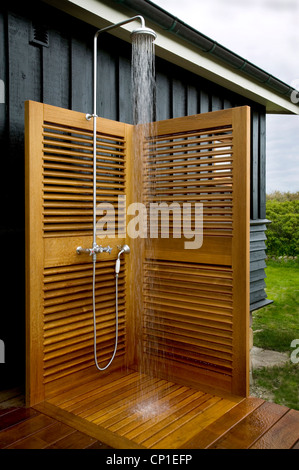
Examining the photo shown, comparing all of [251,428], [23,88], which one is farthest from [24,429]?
[23,88]

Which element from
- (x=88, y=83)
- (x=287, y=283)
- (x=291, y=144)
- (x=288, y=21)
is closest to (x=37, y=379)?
(x=88, y=83)

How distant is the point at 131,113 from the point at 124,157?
2.10ft

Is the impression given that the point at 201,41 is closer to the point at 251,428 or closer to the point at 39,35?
the point at 39,35

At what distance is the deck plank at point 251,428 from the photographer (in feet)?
5.98

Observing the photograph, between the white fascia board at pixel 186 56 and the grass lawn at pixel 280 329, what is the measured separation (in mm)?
3816

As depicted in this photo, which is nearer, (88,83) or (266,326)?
(88,83)

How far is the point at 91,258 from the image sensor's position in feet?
8.45

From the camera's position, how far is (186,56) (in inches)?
135

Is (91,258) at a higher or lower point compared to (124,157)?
lower

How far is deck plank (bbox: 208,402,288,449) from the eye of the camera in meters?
1.82

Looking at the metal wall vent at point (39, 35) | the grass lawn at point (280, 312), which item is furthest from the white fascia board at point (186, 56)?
the grass lawn at point (280, 312)

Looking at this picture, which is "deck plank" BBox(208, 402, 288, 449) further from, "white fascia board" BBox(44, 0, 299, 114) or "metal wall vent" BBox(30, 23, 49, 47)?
"white fascia board" BBox(44, 0, 299, 114)

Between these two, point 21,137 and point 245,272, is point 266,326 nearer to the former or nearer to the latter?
point 245,272

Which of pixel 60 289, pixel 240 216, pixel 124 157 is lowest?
pixel 60 289
